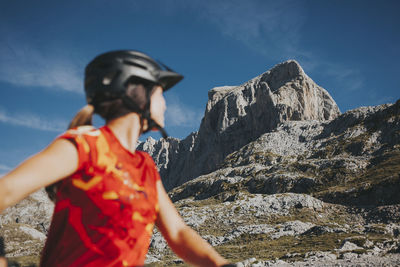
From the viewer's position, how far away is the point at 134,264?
2.03 meters

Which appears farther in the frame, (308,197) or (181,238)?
(308,197)

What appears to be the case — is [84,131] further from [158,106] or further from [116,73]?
[158,106]

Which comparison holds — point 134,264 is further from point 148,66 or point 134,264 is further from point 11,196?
point 148,66

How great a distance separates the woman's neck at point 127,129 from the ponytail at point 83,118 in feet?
0.52

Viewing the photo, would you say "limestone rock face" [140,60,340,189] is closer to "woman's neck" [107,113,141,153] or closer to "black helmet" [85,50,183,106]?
"black helmet" [85,50,183,106]

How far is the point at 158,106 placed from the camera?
8.46ft

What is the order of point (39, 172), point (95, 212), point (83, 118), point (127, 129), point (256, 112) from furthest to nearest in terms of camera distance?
point (256, 112) → point (127, 129) → point (83, 118) → point (95, 212) → point (39, 172)

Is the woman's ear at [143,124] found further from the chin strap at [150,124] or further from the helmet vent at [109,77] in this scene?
the helmet vent at [109,77]

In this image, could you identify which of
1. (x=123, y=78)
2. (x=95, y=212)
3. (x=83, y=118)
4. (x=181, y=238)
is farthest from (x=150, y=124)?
(x=181, y=238)

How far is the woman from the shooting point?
5.73 ft

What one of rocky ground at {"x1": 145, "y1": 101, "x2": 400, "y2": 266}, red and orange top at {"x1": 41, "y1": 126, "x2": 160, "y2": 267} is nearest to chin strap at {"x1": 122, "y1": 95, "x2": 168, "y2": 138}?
red and orange top at {"x1": 41, "y1": 126, "x2": 160, "y2": 267}

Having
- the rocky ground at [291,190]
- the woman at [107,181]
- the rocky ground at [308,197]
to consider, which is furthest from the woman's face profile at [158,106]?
the rocky ground at [308,197]

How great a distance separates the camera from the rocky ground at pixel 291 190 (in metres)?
37.5

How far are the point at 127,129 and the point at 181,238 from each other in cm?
105
